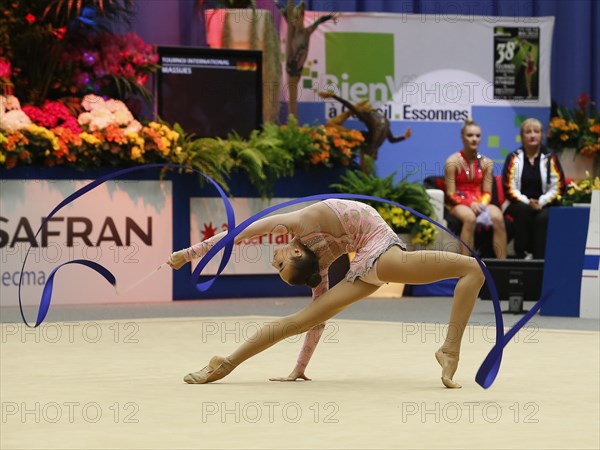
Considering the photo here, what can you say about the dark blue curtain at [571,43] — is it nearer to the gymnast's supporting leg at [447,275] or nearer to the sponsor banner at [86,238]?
the sponsor banner at [86,238]

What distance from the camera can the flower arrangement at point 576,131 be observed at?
44.1 feet

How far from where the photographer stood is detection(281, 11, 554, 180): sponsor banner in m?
13.3

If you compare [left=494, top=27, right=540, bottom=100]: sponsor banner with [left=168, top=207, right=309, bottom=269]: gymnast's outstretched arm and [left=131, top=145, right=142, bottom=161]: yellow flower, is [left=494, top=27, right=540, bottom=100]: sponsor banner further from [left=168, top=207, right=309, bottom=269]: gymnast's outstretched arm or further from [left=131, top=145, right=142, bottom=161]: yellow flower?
[left=168, top=207, right=309, bottom=269]: gymnast's outstretched arm

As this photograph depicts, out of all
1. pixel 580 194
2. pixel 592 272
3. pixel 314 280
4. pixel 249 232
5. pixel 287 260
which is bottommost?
pixel 592 272

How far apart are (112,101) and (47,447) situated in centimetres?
693

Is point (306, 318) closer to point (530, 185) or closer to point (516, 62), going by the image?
point (530, 185)

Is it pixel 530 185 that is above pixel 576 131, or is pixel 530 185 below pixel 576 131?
below

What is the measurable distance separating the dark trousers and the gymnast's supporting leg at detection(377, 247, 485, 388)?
18.5ft

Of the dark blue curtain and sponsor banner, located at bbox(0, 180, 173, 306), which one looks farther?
the dark blue curtain

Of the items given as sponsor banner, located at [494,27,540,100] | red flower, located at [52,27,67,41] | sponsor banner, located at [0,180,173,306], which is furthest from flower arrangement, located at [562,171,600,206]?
red flower, located at [52,27,67,41]

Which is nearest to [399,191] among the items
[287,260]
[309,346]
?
[309,346]

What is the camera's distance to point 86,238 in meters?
10.3

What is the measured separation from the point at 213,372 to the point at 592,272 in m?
4.67

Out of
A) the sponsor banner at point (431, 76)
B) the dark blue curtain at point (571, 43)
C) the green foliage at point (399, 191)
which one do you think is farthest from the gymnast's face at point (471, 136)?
the dark blue curtain at point (571, 43)
